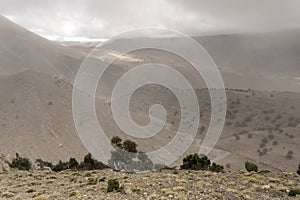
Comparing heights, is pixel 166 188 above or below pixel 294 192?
above

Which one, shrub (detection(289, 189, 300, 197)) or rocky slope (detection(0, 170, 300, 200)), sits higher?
rocky slope (detection(0, 170, 300, 200))

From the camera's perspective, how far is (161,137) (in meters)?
78.6

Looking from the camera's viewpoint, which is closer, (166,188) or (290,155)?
(166,188)

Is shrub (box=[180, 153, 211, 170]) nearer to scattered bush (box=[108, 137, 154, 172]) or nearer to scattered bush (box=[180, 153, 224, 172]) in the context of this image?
scattered bush (box=[180, 153, 224, 172])

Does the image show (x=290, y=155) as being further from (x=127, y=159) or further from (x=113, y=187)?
(x=113, y=187)

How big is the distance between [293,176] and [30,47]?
163 m

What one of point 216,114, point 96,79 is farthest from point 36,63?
point 216,114

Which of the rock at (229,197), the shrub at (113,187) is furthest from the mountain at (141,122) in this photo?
the rock at (229,197)

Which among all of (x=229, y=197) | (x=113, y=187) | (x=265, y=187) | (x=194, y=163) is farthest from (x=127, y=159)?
(x=229, y=197)

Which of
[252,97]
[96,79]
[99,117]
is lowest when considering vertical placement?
[99,117]

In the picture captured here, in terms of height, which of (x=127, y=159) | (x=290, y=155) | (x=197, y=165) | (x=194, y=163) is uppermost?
(x=127, y=159)

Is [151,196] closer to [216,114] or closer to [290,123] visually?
[290,123]

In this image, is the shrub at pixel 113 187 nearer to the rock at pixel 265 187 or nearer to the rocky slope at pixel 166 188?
the rocky slope at pixel 166 188

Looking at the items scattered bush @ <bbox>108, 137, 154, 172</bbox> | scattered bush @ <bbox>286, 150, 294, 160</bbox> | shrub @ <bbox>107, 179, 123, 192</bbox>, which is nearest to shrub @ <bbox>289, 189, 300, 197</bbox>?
shrub @ <bbox>107, 179, 123, 192</bbox>
